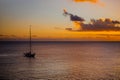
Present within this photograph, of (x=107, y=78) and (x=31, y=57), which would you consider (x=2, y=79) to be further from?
(x=31, y=57)

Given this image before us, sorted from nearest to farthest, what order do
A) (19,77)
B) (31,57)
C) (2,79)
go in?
(2,79) < (19,77) < (31,57)

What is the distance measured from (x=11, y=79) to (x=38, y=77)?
12.5ft

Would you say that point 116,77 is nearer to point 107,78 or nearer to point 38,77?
point 107,78

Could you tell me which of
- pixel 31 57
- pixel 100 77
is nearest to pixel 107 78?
pixel 100 77

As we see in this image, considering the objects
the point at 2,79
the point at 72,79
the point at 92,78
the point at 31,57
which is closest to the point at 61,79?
the point at 72,79

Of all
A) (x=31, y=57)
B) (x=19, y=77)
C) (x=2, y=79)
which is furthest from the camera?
(x=31, y=57)

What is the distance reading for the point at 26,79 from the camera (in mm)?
37531

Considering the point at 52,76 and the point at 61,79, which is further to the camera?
the point at 52,76

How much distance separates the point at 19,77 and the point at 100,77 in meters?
10.1

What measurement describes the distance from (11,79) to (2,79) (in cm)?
127

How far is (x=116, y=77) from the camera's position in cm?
3888

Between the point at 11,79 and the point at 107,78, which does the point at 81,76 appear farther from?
the point at 11,79

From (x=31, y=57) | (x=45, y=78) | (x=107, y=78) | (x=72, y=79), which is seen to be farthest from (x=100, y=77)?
(x=31, y=57)

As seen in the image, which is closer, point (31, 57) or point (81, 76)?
point (81, 76)
